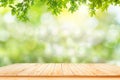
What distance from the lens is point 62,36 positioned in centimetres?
1962

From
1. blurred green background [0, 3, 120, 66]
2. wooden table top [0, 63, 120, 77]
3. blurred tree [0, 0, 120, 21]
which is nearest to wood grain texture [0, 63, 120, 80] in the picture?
wooden table top [0, 63, 120, 77]

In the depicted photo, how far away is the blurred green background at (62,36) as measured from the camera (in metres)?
19.0

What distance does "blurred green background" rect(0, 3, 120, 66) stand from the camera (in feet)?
62.4

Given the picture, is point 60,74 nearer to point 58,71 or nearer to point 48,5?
point 58,71

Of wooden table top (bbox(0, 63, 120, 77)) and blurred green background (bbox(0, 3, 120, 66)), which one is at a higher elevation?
blurred green background (bbox(0, 3, 120, 66))

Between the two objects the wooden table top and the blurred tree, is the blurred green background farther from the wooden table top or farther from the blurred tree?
the blurred tree

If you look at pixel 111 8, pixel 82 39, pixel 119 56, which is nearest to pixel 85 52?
pixel 82 39

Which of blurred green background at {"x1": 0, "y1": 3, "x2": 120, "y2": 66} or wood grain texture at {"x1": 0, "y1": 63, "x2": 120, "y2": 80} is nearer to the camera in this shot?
wood grain texture at {"x1": 0, "y1": 63, "x2": 120, "y2": 80}

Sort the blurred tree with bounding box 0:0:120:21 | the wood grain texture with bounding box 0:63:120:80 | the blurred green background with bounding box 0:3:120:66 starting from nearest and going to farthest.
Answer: the wood grain texture with bounding box 0:63:120:80 → the blurred tree with bounding box 0:0:120:21 → the blurred green background with bounding box 0:3:120:66

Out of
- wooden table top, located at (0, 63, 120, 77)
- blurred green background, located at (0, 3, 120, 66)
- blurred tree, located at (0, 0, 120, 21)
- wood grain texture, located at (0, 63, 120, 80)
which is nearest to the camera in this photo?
wood grain texture, located at (0, 63, 120, 80)

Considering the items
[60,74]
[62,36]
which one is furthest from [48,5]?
[62,36]

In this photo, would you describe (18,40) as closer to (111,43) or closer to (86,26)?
(86,26)

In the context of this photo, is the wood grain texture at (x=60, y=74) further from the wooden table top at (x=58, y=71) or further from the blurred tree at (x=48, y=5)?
the blurred tree at (x=48, y=5)

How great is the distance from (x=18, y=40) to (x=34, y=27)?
1.35 meters
